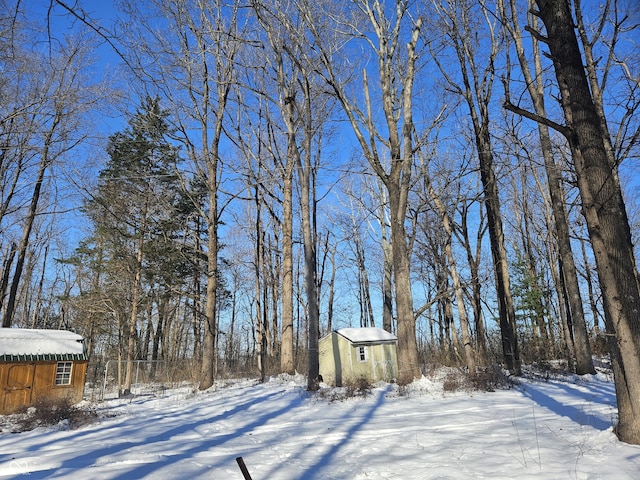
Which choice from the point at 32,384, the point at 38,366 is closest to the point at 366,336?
the point at 38,366

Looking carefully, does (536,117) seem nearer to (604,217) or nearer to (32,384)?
(604,217)

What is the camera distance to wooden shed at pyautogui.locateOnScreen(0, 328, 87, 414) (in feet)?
41.7

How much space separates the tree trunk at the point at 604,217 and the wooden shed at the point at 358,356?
13.9m

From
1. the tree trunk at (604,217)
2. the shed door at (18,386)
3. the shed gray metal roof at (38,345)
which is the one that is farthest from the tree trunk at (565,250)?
the shed door at (18,386)

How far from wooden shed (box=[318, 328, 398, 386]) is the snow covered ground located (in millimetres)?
8779

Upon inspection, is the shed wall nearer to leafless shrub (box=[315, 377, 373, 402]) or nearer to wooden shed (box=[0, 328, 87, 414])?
wooden shed (box=[0, 328, 87, 414])

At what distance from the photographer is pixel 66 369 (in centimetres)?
1423

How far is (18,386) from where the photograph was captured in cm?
1291

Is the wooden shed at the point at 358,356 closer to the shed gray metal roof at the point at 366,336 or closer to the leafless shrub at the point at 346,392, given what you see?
the shed gray metal roof at the point at 366,336

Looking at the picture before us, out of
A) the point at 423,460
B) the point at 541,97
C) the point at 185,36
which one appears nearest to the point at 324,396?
the point at 423,460

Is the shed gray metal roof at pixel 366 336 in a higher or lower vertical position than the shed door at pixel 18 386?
higher

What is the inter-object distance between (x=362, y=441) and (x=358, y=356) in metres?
13.0

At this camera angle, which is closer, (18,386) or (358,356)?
(18,386)

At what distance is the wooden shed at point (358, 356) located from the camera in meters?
18.1
